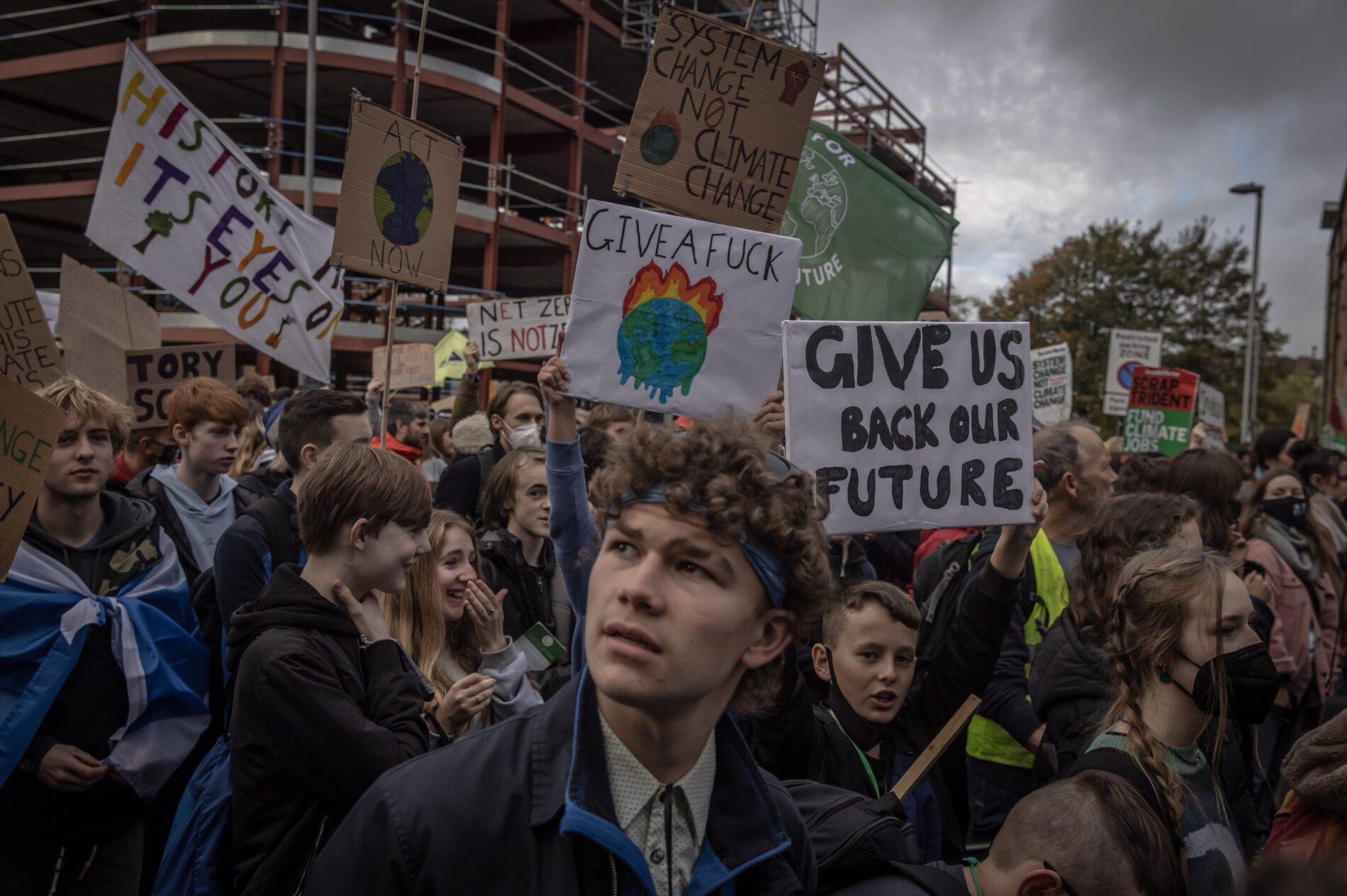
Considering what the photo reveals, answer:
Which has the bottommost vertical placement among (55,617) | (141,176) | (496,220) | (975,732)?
(975,732)

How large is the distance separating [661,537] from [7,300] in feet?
13.6

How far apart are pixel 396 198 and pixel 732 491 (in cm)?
444

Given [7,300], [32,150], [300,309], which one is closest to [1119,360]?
[300,309]

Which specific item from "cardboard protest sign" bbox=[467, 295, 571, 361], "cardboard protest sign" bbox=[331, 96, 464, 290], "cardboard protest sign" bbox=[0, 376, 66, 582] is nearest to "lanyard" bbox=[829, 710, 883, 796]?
"cardboard protest sign" bbox=[0, 376, 66, 582]

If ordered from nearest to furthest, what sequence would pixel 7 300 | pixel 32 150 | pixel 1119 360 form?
pixel 7 300 < pixel 1119 360 < pixel 32 150

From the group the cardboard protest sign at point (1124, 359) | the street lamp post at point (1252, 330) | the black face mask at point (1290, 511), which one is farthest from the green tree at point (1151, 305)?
the black face mask at point (1290, 511)

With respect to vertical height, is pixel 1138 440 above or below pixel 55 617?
above

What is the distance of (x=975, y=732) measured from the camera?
13.7 feet

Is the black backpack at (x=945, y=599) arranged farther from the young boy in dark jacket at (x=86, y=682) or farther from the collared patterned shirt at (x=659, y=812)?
the young boy in dark jacket at (x=86, y=682)

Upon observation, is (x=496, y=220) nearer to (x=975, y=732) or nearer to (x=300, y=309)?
(x=300, y=309)

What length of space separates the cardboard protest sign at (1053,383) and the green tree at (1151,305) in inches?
1012

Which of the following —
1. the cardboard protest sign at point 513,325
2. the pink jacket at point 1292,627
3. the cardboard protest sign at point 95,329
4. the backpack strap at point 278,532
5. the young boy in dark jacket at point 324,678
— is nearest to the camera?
the young boy in dark jacket at point 324,678

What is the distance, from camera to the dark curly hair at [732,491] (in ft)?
5.93

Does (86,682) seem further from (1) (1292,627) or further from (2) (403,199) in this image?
(1) (1292,627)
